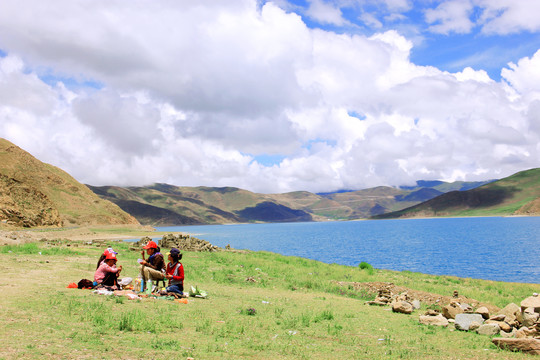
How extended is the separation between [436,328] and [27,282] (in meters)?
18.9

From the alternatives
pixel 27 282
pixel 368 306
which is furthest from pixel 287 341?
pixel 27 282

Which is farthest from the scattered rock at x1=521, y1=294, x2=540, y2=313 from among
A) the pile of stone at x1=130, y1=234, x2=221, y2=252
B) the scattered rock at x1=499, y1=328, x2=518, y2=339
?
the pile of stone at x1=130, y1=234, x2=221, y2=252

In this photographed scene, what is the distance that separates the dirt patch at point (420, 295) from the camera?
24.4 metres

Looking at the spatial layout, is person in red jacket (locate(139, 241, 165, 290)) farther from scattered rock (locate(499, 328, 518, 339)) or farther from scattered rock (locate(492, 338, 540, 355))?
scattered rock (locate(499, 328, 518, 339))

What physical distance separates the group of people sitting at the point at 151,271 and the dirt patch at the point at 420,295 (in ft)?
53.9

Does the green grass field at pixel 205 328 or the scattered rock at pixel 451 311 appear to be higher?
the green grass field at pixel 205 328

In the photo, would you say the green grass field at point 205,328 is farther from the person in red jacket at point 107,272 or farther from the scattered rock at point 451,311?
the scattered rock at point 451,311

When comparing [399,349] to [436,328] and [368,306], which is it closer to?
[436,328]

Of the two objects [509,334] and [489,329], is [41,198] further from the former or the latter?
[509,334]

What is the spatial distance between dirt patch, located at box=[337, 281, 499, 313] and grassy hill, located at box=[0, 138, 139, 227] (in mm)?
96297

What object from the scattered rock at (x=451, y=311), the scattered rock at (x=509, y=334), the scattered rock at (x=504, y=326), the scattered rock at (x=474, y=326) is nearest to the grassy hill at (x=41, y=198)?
the scattered rock at (x=451, y=311)

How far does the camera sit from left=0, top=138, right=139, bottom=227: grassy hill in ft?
344

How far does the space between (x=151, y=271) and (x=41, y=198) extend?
4892 inches

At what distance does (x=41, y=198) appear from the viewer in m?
121
